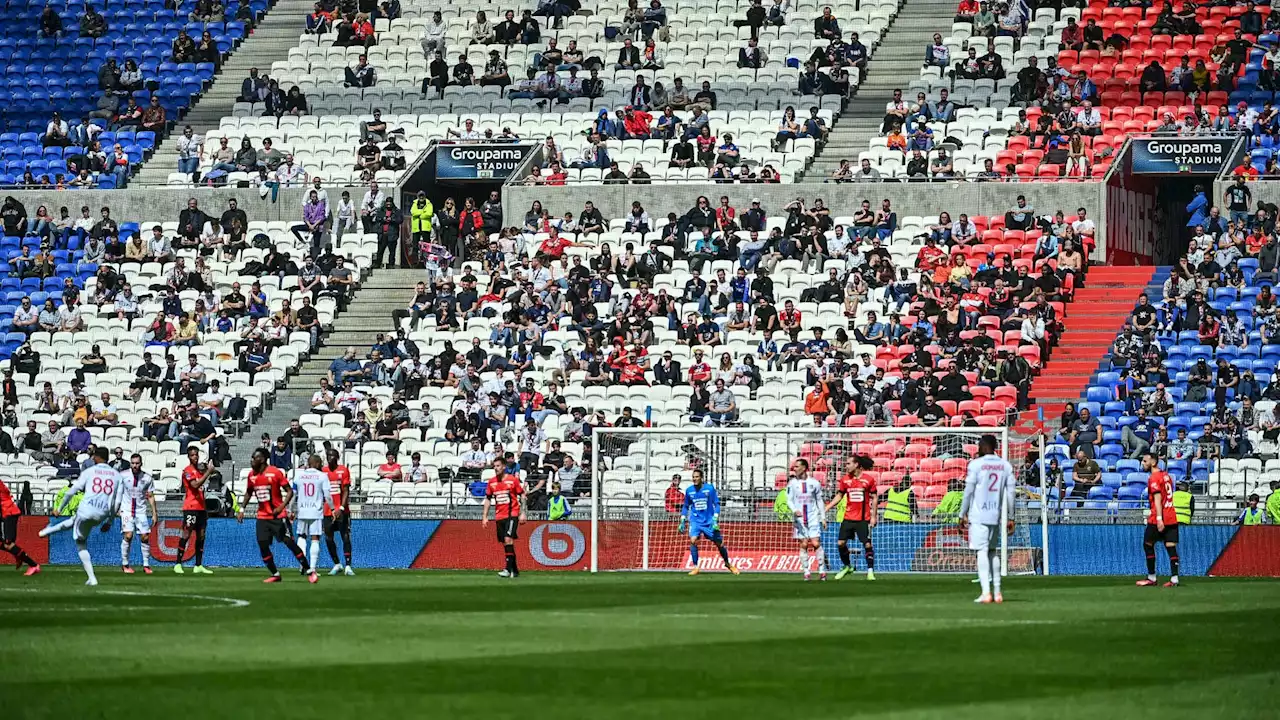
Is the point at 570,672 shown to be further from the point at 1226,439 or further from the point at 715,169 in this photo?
the point at 715,169

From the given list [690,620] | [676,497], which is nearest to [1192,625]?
[690,620]

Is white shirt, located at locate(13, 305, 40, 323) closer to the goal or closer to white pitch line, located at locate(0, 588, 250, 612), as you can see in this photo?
the goal

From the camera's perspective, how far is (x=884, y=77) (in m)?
48.0

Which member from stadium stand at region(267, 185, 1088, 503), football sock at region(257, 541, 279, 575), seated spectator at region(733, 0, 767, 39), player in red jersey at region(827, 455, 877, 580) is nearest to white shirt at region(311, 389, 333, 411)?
stadium stand at region(267, 185, 1088, 503)

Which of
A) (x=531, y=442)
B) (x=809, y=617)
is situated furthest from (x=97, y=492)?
(x=809, y=617)

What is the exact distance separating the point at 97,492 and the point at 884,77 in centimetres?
2501

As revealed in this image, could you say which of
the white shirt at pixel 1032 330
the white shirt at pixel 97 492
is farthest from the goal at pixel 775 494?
the white shirt at pixel 97 492

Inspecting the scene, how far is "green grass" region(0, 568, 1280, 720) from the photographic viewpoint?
12.9 metres

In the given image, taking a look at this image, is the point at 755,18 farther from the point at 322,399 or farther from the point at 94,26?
the point at 94,26

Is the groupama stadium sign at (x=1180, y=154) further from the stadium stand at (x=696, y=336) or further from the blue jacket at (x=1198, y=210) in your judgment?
the stadium stand at (x=696, y=336)

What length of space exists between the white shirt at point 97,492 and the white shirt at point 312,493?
269cm

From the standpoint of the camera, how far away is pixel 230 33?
54188 millimetres

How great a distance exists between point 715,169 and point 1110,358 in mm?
10425

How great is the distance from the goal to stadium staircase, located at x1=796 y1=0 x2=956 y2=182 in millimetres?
11474
